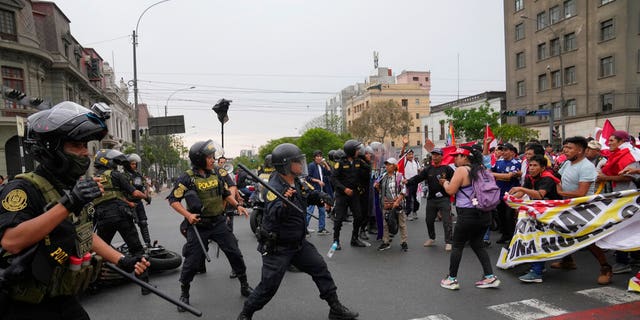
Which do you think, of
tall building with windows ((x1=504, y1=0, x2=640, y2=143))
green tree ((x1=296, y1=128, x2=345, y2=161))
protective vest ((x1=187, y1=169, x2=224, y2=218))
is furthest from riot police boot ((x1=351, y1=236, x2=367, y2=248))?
green tree ((x1=296, y1=128, x2=345, y2=161))

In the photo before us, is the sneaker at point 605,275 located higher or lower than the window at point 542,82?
lower

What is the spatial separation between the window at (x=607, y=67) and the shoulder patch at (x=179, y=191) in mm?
36892

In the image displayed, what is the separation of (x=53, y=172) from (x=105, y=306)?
3.54 meters

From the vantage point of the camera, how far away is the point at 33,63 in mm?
28109

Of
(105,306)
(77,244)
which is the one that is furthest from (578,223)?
(105,306)

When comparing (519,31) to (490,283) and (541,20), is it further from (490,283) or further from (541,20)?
(490,283)

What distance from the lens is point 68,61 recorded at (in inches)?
1233

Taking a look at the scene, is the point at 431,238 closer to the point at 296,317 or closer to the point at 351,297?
the point at 351,297

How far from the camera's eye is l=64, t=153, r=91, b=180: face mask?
2.32m

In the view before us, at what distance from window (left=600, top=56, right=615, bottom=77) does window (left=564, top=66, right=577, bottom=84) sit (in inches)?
98.2

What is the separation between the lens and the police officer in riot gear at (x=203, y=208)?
16.4 feet

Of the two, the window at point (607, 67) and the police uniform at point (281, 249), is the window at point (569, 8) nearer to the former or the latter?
the window at point (607, 67)

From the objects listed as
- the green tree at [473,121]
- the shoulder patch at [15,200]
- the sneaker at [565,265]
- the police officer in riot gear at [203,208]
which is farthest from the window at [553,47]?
the shoulder patch at [15,200]

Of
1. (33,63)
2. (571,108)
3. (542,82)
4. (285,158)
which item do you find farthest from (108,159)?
(542,82)
